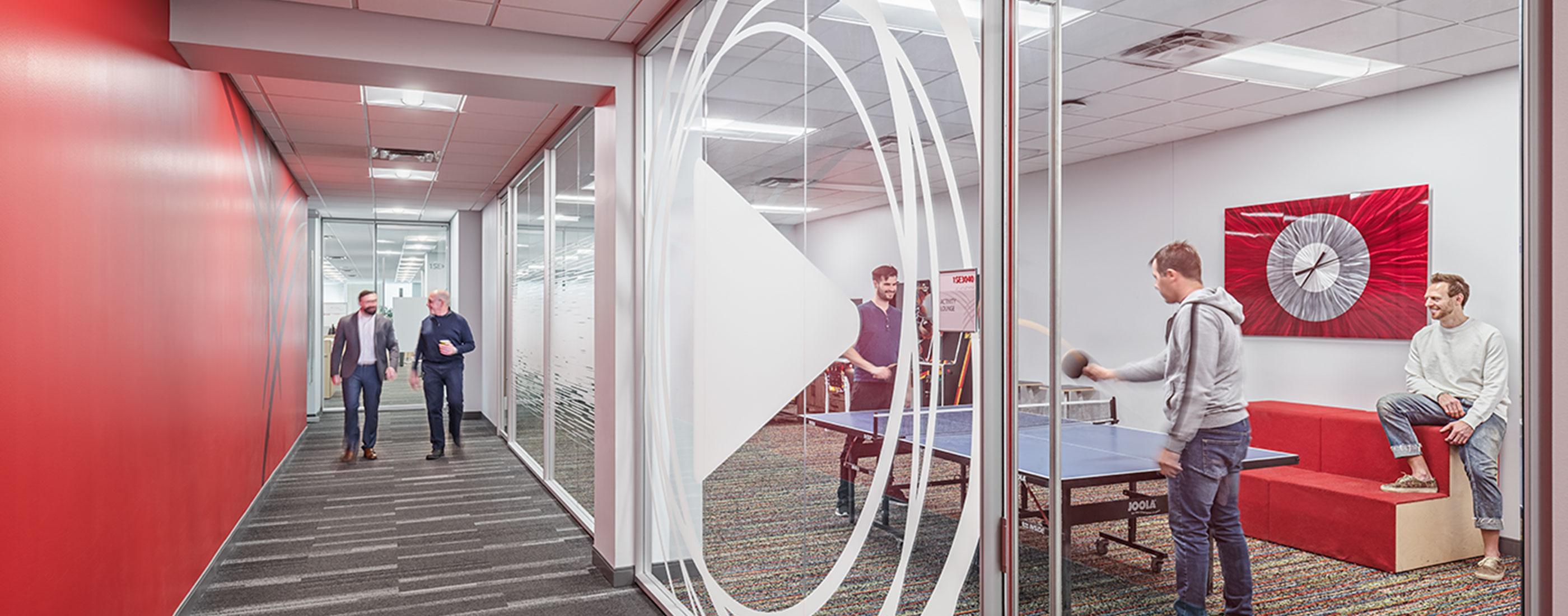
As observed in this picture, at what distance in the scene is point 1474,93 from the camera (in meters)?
0.97

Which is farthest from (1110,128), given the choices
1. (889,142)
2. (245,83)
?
(245,83)

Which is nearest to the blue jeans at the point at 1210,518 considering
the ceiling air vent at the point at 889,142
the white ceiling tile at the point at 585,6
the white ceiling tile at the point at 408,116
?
the ceiling air vent at the point at 889,142

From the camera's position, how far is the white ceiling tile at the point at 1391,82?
3.14ft

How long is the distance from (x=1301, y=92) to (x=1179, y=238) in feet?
0.88

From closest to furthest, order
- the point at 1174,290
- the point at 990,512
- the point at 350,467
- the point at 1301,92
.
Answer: the point at 1301,92 → the point at 1174,290 → the point at 990,512 → the point at 350,467

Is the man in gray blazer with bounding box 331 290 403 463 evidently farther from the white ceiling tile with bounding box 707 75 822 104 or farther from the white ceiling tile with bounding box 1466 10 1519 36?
the white ceiling tile with bounding box 1466 10 1519 36

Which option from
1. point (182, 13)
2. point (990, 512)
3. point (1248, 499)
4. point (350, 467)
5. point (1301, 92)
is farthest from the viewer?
point (350, 467)

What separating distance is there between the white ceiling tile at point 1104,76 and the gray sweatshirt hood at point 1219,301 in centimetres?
33

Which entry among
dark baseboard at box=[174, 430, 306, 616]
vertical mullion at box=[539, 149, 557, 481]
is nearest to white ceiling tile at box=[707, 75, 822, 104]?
dark baseboard at box=[174, 430, 306, 616]

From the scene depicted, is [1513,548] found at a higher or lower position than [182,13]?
lower

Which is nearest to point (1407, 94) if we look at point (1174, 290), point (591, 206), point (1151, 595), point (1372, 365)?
point (1372, 365)

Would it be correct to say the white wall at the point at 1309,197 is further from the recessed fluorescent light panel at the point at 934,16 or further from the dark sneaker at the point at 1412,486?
the recessed fluorescent light panel at the point at 934,16

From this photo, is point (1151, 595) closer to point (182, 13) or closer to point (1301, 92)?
point (1301, 92)

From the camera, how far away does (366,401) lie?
8102mm
